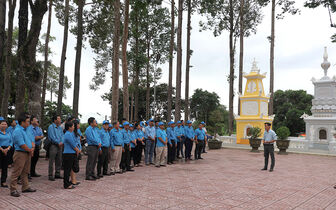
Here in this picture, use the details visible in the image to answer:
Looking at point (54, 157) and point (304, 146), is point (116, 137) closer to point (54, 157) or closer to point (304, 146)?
point (54, 157)

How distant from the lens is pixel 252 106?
22500mm

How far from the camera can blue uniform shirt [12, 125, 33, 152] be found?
5707 millimetres

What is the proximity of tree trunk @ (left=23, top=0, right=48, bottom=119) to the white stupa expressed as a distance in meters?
18.6

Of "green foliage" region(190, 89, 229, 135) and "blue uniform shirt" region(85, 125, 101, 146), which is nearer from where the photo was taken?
"blue uniform shirt" region(85, 125, 101, 146)

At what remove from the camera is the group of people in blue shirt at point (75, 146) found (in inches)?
235

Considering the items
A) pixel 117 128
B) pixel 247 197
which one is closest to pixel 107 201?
pixel 247 197

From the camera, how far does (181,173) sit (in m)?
9.04

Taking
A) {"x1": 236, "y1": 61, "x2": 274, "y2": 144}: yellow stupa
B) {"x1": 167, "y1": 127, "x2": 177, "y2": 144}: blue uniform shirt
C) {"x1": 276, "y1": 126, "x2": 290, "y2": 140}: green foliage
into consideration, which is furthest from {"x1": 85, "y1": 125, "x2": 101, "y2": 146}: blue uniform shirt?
{"x1": 236, "y1": 61, "x2": 274, "y2": 144}: yellow stupa

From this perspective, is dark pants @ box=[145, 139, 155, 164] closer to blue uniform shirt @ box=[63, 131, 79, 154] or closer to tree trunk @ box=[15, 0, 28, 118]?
blue uniform shirt @ box=[63, 131, 79, 154]

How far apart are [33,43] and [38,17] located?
45.7 inches

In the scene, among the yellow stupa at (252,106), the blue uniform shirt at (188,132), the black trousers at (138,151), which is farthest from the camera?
the yellow stupa at (252,106)

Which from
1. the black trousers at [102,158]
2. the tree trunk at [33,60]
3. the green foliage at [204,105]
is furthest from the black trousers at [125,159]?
the green foliage at [204,105]

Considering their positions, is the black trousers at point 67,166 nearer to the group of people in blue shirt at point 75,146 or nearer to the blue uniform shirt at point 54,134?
the group of people in blue shirt at point 75,146

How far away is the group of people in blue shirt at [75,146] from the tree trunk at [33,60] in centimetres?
390
